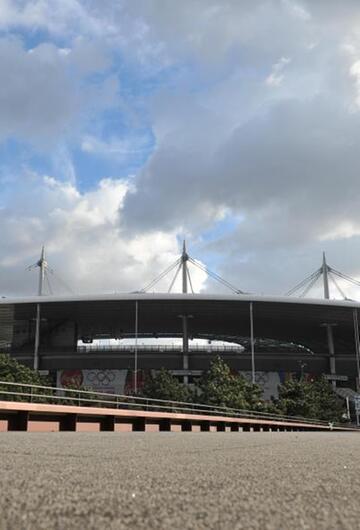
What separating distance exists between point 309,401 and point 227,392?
1289 cm

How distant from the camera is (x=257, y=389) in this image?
187 feet

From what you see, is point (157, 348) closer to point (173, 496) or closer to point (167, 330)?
point (167, 330)

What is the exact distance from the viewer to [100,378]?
81062 mm

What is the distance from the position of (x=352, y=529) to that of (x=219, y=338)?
98749 mm

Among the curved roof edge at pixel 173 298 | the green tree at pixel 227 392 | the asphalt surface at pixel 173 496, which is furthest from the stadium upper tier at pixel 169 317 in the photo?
the asphalt surface at pixel 173 496

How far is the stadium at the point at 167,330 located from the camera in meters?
72.4

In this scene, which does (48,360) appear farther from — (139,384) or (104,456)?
(104,456)

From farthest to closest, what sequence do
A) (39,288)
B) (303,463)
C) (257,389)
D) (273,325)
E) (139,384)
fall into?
(39,288) < (273,325) < (139,384) < (257,389) < (303,463)

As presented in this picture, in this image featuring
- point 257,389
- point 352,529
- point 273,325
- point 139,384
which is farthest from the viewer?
point 273,325

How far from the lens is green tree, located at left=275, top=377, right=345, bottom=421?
196 ft

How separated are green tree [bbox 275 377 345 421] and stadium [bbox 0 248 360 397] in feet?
30.3

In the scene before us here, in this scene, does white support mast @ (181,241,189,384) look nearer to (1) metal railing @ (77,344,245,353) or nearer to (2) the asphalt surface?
(1) metal railing @ (77,344,245,353)

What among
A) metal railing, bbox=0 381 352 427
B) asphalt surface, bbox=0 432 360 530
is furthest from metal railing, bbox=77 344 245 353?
asphalt surface, bbox=0 432 360 530

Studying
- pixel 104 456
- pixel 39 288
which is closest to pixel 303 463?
pixel 104 456
